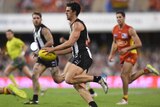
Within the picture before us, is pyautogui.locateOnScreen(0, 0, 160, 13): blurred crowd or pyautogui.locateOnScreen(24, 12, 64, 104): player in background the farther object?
pyautogui.locateOnScreen(0, 0, 160, 13): blurred crowd

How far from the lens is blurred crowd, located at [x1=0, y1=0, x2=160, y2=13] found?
32.7 metres

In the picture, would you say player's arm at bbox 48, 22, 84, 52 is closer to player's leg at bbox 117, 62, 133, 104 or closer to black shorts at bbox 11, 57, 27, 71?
player's leg at bbox 117, 62, 133, 104

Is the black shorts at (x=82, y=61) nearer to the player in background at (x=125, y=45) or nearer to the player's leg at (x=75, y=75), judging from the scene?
the player's leg at (x=75, y=75)

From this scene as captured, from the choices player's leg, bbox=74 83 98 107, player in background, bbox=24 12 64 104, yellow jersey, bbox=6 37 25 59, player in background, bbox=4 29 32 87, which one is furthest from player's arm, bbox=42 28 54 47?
yellow jersey, bbox=6 37 25 59

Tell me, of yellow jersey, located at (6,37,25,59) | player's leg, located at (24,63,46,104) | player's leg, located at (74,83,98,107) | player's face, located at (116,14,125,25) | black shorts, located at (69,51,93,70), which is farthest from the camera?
yellow jersey, located at (6,37,25,59)

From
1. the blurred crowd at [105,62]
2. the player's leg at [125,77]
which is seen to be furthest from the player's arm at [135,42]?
the blurred crowd at [105,62]

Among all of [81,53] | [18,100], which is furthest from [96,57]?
[81,53]

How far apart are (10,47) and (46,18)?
9813 millimetres

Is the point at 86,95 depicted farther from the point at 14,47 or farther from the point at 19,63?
the point at 14,47

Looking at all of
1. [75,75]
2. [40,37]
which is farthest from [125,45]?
[75,75]

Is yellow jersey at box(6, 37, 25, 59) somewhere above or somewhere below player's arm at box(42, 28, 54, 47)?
above

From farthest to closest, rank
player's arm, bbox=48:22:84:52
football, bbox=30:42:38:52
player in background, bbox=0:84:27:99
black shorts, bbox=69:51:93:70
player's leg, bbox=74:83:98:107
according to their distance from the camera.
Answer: football, bbox=30:42:38:52, player in background, bbox=0:84:27:99, black shorts, bbox=69:51:93:70, player's leg, bbox=74:83:98:107, player's arm, bbox=48:22:84:52

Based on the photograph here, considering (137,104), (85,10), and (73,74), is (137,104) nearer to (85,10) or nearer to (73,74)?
(73,74)

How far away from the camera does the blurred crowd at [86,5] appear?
32.7m
